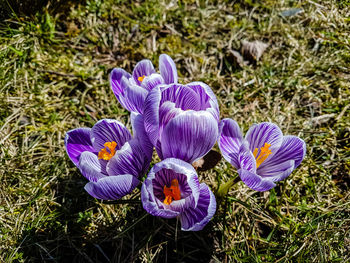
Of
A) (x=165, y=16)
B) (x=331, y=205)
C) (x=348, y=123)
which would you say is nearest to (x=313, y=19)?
(x=348, y=123)

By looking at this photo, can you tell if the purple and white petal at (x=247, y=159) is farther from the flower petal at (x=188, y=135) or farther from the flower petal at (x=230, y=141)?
the flower petal at (x=188, y=135)

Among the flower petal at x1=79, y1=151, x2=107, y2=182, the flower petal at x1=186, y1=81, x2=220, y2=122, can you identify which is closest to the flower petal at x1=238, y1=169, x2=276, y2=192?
the flower petal at x1=186, y1=81, x2=220, y2=122

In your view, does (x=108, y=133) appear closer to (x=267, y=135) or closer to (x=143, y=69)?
(x=143, y=69)

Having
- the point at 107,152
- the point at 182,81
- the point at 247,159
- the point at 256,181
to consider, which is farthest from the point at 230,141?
the point at 182,81

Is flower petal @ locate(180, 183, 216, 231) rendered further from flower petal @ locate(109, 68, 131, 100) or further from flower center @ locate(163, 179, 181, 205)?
flower petal @ locate(109, 68, 131, 100)

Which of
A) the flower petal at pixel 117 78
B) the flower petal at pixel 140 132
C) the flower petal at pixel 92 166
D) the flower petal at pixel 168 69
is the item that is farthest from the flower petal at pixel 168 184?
the flower petal at pixel 117 78

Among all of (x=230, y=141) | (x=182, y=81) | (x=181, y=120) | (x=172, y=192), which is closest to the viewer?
(x=181, y=120)

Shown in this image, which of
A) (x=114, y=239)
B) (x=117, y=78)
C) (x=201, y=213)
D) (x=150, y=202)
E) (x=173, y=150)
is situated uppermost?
(x=117, y=78)
